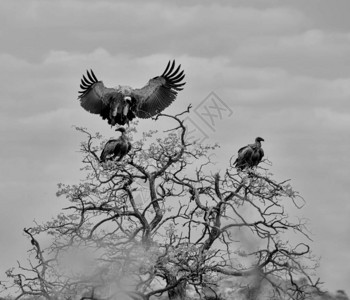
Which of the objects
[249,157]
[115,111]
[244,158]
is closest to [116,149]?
[115,111]

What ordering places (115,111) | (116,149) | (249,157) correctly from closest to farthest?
(116,149) < (249,157) < (115,111)

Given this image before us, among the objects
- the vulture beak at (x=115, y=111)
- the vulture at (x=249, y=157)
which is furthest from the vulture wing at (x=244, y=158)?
the vulture beak at (x=115, y=111)

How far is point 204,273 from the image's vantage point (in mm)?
14367

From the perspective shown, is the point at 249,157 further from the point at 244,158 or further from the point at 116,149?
the point at 116,149

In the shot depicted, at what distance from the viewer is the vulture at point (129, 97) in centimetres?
1922

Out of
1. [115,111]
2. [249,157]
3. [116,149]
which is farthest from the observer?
[115,111]

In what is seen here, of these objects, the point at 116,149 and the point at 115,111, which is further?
the point at 115,111

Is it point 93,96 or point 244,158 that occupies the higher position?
point 93,96

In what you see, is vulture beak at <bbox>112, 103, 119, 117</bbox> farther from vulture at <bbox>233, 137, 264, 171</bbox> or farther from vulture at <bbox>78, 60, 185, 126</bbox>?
vulture at <bbox>233, 137, 264, 171</bbox>

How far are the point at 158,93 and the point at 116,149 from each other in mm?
4515

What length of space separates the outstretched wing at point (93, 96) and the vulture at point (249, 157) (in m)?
3.98

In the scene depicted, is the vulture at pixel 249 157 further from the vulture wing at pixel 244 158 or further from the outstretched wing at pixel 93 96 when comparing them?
the outstretched wing at pixel 93 96

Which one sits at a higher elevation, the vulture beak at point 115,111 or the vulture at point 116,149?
the vulture beak at point 115,111

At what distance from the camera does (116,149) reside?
53.5ft
